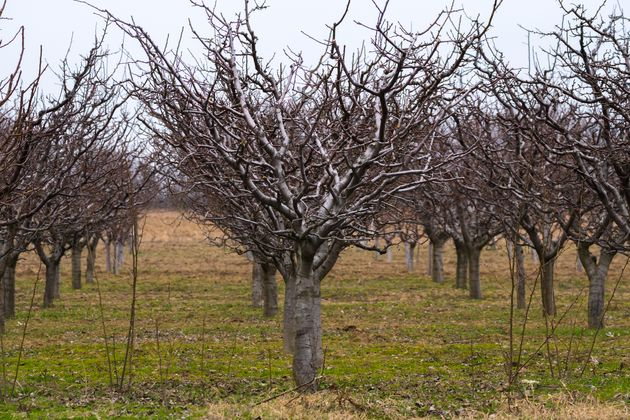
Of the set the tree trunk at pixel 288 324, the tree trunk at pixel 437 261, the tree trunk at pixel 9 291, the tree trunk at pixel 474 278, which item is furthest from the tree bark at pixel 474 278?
the tree trunk at pixel 9 291

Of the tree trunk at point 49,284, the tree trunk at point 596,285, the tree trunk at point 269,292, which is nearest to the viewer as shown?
the tree trunk at point 596,285

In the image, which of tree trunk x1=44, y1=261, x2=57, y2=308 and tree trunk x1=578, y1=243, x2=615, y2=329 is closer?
tree trunk x1=578, y1=243, x2=615, y2=329

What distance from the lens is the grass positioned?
9.22m

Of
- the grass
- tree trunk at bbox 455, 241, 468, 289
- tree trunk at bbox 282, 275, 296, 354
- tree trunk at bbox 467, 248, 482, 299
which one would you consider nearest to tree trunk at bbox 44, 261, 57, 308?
the grass

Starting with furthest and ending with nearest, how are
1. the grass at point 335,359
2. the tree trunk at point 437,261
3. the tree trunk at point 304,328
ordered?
the tree trunk at point 437,261, the tree trunk at point 304,328, the grass at point 335,359

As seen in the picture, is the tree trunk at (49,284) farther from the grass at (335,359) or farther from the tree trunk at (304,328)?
the tree trunk at (304,328)

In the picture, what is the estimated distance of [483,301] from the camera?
28359mm

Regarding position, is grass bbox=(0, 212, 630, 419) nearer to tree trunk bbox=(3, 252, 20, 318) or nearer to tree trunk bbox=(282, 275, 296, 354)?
tree trunk bbox=(282, 275, 296, 354)

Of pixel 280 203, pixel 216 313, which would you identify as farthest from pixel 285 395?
pixel 216 313

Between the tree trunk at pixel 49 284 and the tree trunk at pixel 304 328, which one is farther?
the tree trunk at pixel 49 284

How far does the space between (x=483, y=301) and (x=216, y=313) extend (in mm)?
10025

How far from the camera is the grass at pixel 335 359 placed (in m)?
9.22

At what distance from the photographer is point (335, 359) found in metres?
15.0

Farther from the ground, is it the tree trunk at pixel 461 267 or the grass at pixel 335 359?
the tree trunk at pixel 461 267
